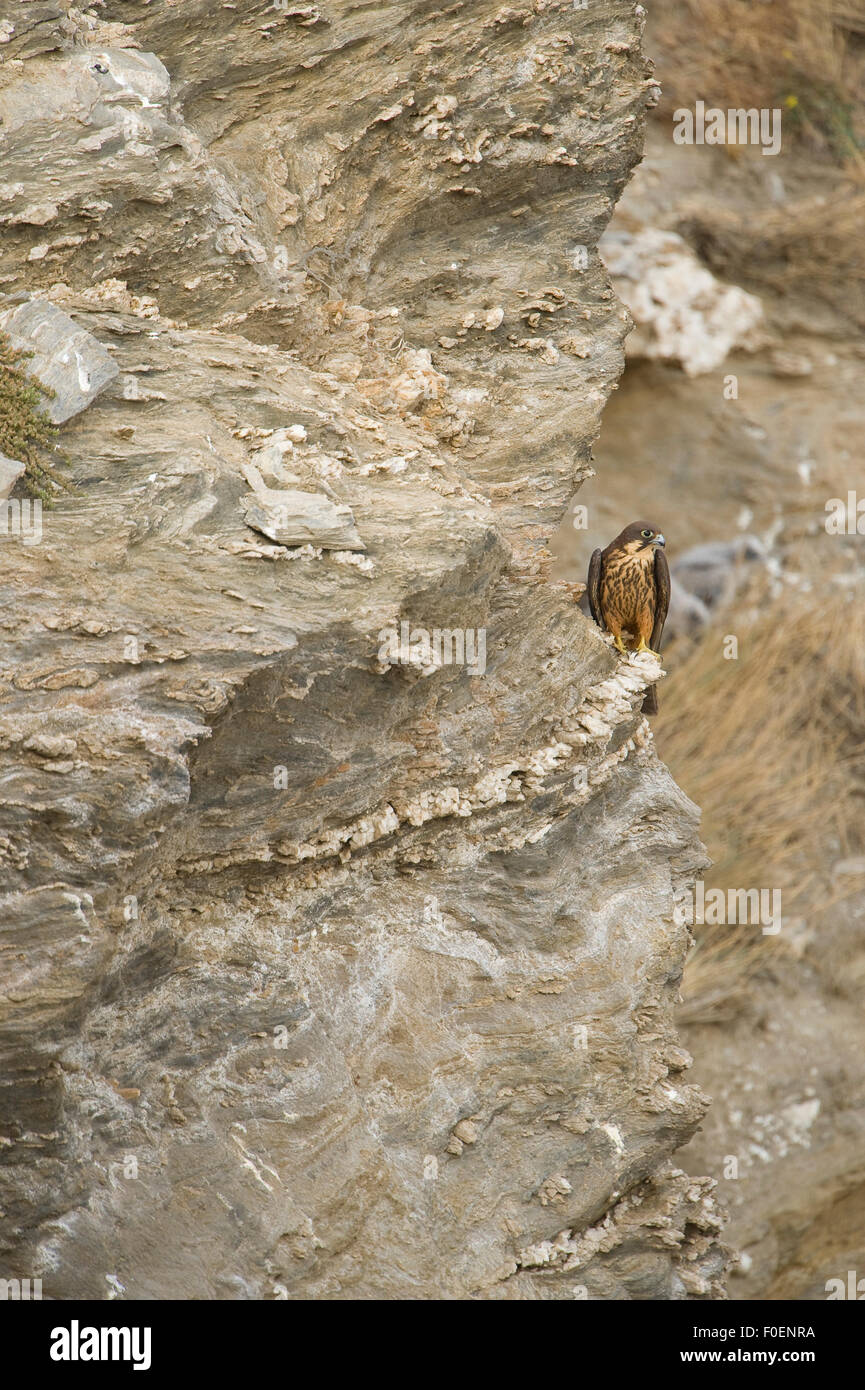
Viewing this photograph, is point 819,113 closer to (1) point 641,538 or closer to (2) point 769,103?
(2) point 769,103

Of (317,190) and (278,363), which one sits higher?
(317,190)

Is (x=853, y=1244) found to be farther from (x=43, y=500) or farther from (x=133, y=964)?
(x=43, y=500)

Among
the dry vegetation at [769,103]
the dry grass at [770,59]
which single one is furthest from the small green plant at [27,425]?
the dry grass at [770,59]

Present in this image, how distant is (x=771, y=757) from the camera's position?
9.70 m

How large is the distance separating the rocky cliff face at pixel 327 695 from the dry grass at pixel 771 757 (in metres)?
4.73

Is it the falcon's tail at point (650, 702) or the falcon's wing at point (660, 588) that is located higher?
the falcon's wing at point (660, 588)

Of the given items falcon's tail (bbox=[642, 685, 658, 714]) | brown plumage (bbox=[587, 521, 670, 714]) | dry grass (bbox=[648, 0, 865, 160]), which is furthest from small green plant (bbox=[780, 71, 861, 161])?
falcon's tail (bbox=[642, 685, 658, 714])

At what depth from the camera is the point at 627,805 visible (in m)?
4.80

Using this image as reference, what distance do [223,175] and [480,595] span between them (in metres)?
1.90

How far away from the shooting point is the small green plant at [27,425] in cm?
347

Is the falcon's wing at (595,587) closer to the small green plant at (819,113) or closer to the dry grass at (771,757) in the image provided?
the dry grass at (771,757)

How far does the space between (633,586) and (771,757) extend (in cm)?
427

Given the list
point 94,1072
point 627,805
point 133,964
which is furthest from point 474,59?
point 94,1072

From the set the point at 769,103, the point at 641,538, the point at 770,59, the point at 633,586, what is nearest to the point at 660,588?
the point at 633,586
